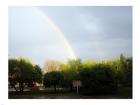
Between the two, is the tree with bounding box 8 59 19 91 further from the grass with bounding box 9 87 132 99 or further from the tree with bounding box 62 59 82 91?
the tree with bounding box 62 59 82 91

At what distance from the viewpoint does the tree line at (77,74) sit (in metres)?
4.54

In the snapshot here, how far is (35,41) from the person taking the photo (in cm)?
455

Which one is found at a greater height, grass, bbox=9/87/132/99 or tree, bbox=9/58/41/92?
tree, bbox=9/58/41/92

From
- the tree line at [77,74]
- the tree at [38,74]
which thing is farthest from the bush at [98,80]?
the tree at [38,74]

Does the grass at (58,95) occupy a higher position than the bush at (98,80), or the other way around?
the bush at (98,80)

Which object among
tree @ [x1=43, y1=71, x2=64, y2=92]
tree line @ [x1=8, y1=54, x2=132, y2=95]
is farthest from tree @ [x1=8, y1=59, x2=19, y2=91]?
tree @ [x1=43, y1=71, x2=64, y2=92]

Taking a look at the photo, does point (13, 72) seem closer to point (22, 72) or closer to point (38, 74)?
point (22, 72)

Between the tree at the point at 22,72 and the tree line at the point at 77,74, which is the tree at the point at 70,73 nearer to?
the tree line at the point at 77,74

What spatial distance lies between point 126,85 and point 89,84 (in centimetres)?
46

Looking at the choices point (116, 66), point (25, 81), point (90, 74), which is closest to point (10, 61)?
point (25, 81)

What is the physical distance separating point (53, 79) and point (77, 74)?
0.31 metres

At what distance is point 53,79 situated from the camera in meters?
4.58

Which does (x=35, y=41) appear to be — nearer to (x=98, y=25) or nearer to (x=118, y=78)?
(x=98, y=25)

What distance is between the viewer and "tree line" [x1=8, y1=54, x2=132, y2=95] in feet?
14.9
